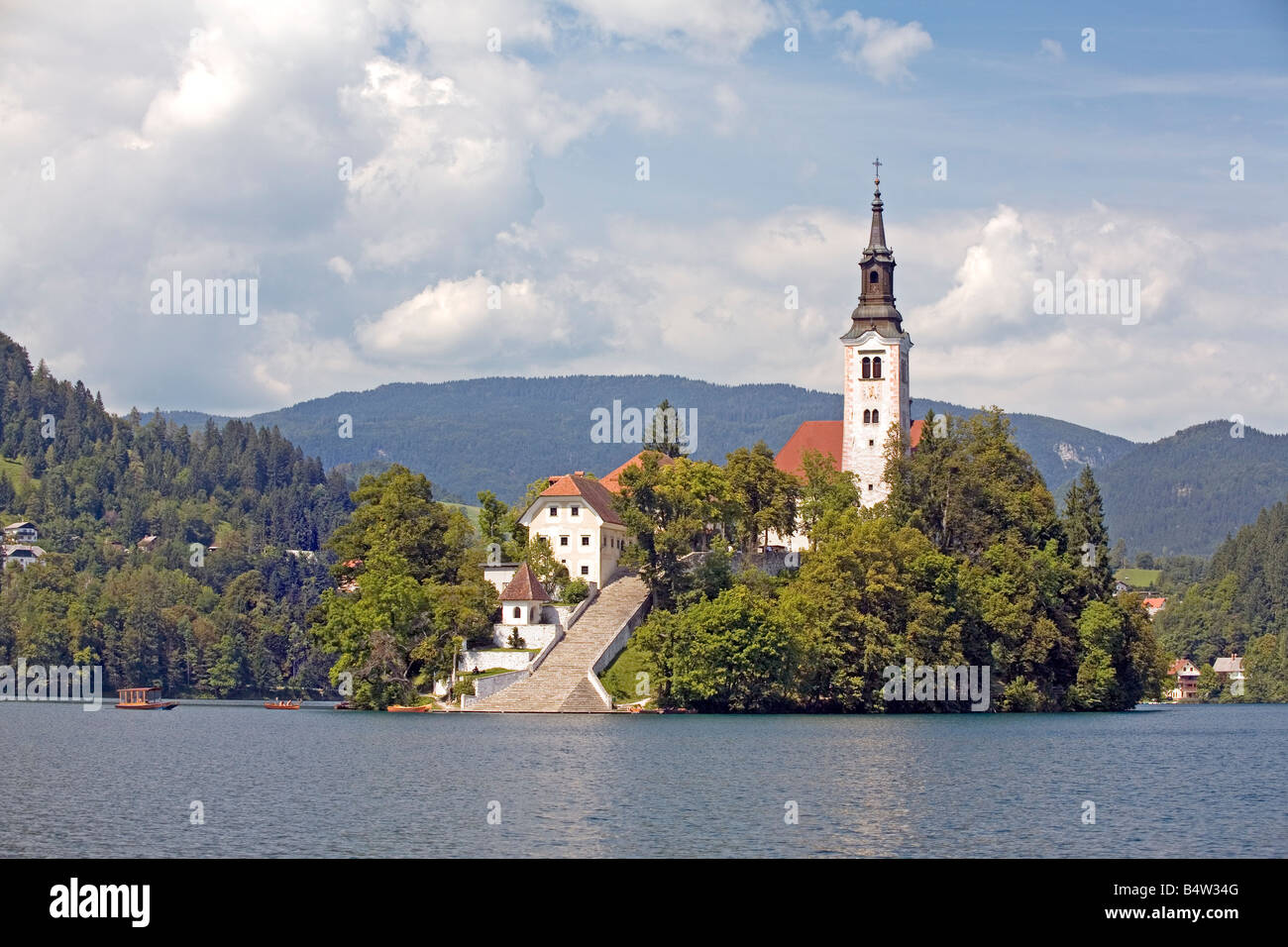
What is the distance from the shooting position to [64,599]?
140625 mm

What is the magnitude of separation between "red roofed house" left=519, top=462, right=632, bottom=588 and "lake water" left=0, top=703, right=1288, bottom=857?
1812 centimetres

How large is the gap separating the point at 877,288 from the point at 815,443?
11.2 meters

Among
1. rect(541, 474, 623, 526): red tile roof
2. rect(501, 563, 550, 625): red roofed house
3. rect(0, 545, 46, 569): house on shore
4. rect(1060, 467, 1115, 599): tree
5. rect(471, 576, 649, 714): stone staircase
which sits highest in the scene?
rect(0, 545, 46, 569): house on shore

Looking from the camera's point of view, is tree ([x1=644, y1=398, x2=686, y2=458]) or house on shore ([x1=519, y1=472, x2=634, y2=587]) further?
tree ([x1=644, y1=398, x2=686, y2=458])

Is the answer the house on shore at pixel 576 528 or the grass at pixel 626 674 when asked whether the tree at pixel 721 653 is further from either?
the house on shore at pixel 576 528

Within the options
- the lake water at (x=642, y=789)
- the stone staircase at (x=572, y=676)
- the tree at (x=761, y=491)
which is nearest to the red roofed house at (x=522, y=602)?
the stone staircase at (x=572, y=676)

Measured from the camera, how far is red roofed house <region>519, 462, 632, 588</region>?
9262 centimetres

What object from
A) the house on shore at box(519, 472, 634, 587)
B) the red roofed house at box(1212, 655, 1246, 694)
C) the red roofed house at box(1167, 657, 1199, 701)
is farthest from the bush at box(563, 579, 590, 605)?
the red roofed house at box(1167, 657, 1199, 701)

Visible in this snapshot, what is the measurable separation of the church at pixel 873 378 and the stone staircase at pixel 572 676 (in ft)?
66.9

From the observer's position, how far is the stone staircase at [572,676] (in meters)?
80.4

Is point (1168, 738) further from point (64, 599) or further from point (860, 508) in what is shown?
point (64, 599)

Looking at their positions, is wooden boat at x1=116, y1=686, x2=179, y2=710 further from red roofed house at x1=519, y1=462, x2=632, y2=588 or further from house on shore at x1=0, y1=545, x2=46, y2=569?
house on shore at x1=0, y1=545, x2=46, y2=569
